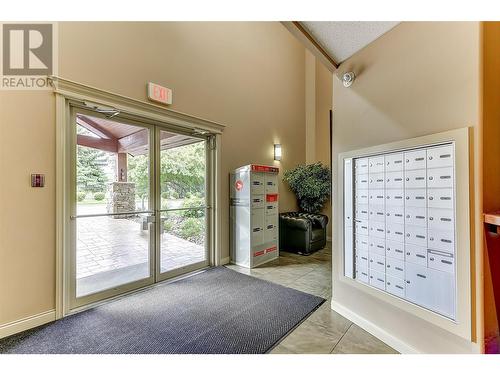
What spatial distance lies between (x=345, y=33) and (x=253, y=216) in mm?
2711

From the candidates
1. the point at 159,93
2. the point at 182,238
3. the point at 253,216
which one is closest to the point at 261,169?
the point at 253,216

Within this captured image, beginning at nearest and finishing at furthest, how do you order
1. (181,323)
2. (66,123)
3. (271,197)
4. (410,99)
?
1. (410,99)
2. (181,323)
3. (66,123)
4. (271,197)

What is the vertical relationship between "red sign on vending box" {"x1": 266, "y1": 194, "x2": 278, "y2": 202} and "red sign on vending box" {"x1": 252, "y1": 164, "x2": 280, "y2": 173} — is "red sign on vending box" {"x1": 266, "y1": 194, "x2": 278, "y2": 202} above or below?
below

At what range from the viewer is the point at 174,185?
11.3ft

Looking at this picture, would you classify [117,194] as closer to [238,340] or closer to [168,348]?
[168,348]

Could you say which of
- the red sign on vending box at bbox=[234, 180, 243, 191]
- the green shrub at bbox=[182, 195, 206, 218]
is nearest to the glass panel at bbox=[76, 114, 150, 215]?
the green shrub at bbox=[182, 195, 206, 218]

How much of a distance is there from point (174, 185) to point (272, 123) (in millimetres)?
2630

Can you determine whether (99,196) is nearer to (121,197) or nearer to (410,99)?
(121,197)

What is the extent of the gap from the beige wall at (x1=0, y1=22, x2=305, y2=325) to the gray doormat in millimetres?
432

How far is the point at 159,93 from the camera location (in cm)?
306

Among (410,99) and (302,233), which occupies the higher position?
(410,99)

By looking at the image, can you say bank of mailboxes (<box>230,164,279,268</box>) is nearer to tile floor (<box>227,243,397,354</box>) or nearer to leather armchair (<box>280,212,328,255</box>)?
leather armchair (<box>280,212,328,255</box>)

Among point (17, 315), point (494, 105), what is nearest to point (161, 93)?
point (17, 315)

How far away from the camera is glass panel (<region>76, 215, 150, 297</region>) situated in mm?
2551
